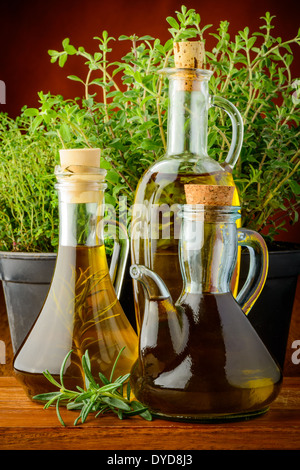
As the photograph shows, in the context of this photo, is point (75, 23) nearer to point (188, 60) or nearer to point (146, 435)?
point (188, 60)

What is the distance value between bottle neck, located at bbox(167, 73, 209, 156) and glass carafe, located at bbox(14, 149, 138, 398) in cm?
8

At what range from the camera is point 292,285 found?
28.8 inches

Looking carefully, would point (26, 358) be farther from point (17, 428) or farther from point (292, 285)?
point (292, 285)

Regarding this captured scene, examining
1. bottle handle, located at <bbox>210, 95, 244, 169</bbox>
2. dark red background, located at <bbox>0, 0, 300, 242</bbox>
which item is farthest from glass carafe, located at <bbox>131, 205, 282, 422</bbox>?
dark red background, located at <bbox>0, 0, 300, 242</bbox>

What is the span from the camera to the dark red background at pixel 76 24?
1.63 metres

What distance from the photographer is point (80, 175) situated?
57 centimetres

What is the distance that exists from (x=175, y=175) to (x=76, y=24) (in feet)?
3.77

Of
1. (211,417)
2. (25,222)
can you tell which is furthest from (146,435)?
(25,222)

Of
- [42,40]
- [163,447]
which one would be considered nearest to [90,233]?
[163,447]

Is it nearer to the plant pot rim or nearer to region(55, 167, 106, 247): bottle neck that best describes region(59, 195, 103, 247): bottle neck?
region(55, 167, 106, 247): bottle neck

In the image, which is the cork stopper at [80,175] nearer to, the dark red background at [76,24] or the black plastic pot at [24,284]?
the black plastic pot at [24,284]

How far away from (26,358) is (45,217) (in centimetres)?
25

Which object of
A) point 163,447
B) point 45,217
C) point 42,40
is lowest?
point 163,447

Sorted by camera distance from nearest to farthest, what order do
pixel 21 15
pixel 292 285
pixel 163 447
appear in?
pixel 163 447 → pixel 292 285 → pixel 21 15
